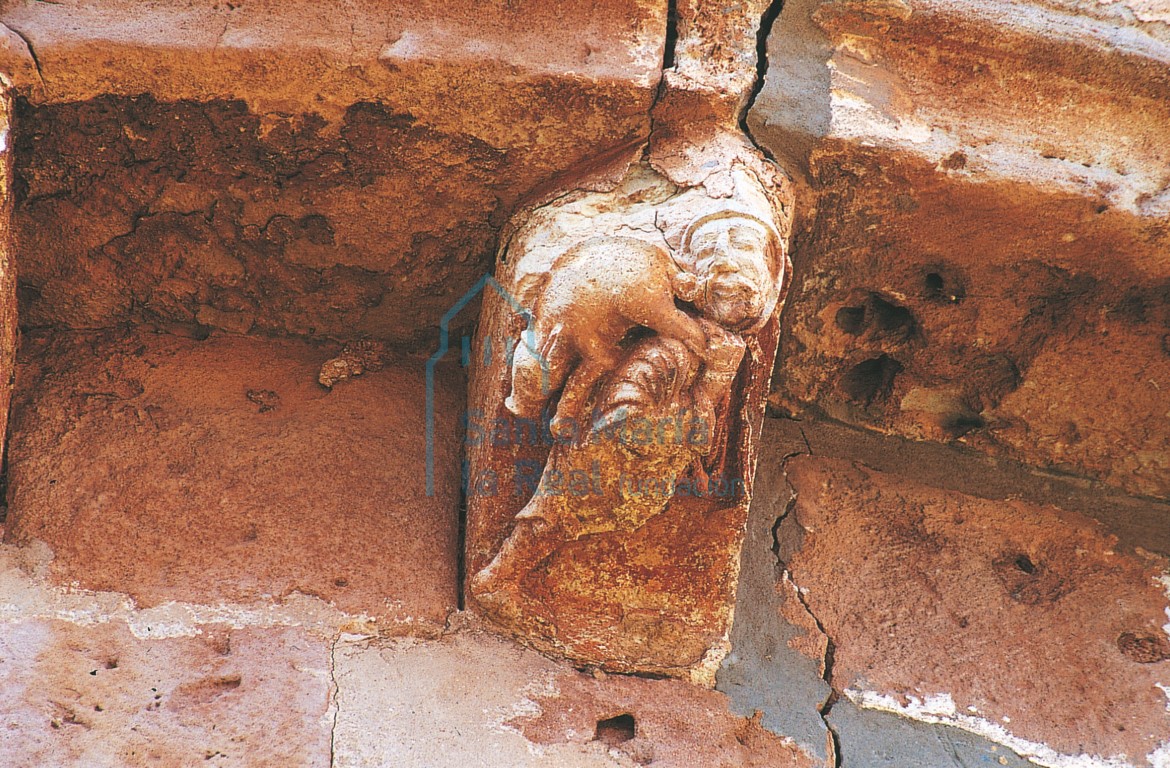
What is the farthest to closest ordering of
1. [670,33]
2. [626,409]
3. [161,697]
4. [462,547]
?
[462,547] < [670,33] < [161,697] < [626,409]

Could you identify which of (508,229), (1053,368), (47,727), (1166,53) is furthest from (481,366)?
(1166,53)

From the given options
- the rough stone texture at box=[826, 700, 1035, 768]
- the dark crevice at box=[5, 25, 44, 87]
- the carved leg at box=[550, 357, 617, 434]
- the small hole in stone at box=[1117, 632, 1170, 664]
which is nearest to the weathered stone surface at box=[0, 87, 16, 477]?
the dark crevice at box=[5, 25, 44, 87]

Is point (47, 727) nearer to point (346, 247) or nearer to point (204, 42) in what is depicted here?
point (346, 247)

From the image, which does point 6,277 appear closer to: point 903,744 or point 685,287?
point 685,287

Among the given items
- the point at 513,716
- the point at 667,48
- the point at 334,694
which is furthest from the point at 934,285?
the point at 334,694

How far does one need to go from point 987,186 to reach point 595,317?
747mm

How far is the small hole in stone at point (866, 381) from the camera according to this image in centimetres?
226

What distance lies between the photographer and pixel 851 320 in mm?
2174

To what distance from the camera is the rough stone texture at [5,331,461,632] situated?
6.15 ft

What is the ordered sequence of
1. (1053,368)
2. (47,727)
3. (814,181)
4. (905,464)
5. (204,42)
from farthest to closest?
(905,464)
(1053,368)
(814,181)
(204,42)
(47,727)

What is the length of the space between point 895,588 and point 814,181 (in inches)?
31.2

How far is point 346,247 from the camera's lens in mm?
1999

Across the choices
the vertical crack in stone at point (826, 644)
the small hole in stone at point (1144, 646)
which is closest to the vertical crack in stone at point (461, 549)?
the vertical crack in stone at point (826, 644)

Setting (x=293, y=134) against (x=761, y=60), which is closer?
(x=293, y=134)
